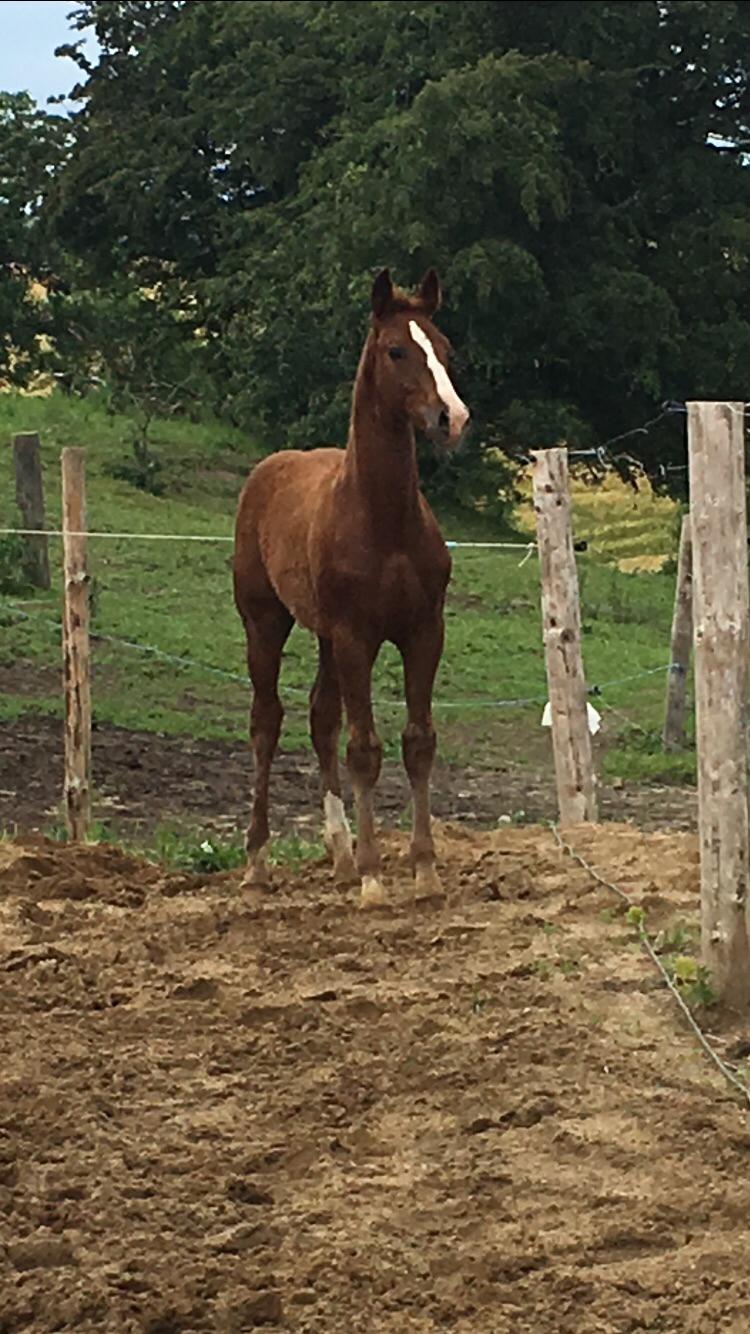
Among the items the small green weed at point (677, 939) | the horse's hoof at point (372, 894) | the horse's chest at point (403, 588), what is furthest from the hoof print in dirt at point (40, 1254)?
the horse's chest at point (403, 588)

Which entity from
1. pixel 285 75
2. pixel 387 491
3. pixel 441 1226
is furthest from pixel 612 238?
pixel 441 1226

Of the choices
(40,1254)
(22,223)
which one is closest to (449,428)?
(40,1254)

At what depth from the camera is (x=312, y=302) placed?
26.6 m

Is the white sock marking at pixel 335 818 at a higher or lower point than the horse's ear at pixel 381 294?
lower

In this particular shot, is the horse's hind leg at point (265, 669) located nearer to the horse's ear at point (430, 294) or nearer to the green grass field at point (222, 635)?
the horse's ear at point (430, 294)

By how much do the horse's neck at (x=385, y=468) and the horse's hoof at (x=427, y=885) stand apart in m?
1.24

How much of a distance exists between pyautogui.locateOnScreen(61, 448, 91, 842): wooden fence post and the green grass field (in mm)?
2933

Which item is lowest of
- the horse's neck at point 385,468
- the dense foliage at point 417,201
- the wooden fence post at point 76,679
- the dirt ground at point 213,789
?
the dirt ground at point 213,789

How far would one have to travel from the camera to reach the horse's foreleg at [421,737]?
732 centimetres

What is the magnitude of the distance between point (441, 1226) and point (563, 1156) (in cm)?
51

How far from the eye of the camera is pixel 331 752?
8.19 metres

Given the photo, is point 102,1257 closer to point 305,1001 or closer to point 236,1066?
point 236,1066

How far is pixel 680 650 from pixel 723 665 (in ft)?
23.0

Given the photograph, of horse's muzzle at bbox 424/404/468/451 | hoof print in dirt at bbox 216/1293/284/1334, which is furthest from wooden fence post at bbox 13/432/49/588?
hoof print in dirt at bbox 216/1293/284/1334
